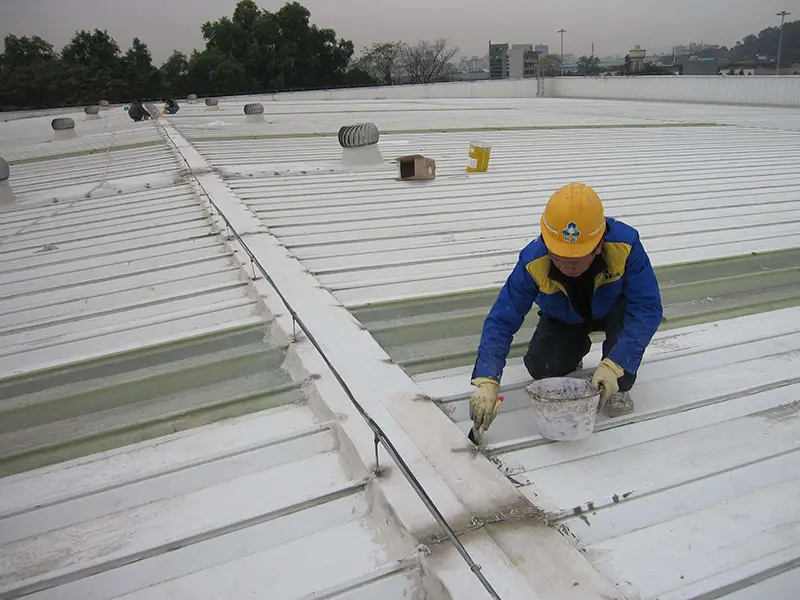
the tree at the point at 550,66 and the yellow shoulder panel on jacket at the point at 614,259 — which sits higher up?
the tree at the point at 550,66

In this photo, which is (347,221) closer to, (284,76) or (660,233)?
(660,233)

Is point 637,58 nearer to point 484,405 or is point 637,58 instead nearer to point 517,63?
point 517,63

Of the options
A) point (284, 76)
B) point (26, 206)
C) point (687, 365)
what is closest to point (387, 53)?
point (284, 76)

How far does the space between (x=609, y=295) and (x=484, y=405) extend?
647 mm

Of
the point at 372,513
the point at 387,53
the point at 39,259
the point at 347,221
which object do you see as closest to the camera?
the point at 372,513

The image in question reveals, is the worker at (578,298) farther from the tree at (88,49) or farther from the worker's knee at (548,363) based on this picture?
the tree at (88,49)

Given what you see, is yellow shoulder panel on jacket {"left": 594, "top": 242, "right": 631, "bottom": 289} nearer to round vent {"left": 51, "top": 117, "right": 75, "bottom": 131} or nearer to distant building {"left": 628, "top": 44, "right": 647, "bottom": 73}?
round vent {"left": 51, "top": 117, "right": 75, "bottom": 131}

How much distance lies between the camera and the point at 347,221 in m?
4.27

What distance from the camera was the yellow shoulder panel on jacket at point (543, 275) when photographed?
1985 millimetres

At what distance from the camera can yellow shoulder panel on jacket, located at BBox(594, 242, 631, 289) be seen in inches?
76.4

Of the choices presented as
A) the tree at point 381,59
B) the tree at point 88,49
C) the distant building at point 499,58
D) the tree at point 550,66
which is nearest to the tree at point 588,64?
the tree at point 550,66

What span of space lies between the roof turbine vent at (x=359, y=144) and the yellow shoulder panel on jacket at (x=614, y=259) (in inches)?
181

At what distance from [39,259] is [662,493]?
12.9ft

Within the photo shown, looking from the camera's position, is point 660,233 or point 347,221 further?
point 347,221
